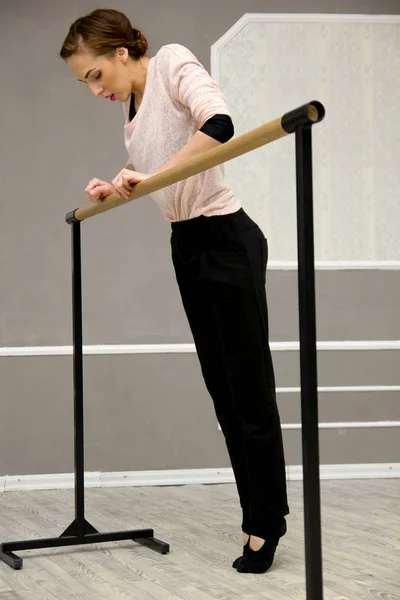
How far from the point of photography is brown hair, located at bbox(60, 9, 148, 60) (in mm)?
2094

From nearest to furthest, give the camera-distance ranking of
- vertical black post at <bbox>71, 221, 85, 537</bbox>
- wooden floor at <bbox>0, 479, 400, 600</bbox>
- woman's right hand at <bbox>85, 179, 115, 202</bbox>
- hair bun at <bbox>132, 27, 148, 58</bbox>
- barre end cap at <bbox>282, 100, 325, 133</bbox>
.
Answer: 1. barre end cap at <bbox>282, 100, 325, 133</bbox>
2. wooden floor at <bbox>0, 479, 400, 600</bbox>
3. hair bun at <bbox>132, 27, 148, 58</bbox>
4. woman's right hand at <bbox>85, 179, 115, 202</bbox>
5. vertical black post at <bbox>71, 221, 85, 537</bbox>

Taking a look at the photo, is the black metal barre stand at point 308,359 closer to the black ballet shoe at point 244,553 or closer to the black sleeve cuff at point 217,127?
the black sleeve cuff at point 217,127

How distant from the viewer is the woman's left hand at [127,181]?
6.71 ft

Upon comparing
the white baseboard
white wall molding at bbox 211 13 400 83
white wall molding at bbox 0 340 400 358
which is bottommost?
the white baseboard

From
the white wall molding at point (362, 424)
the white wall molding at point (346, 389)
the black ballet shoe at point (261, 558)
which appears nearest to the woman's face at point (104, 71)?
the black ballet shoe at point (261, 558)

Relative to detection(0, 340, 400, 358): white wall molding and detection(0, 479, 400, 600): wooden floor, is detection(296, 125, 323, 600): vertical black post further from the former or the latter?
Answer: detection(0, 340, 400, 358): white wall molding

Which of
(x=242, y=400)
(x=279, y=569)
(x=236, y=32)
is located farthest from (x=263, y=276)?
(x=236, y=32)

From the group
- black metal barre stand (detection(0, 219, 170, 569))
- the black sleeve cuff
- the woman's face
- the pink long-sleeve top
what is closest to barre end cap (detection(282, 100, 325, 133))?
the black sleeve cuff

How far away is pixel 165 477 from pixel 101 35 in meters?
2.11

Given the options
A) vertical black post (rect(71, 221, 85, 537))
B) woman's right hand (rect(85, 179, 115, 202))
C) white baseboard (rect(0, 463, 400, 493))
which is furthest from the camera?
white baseboard (rect(0, 463, 400, 493))

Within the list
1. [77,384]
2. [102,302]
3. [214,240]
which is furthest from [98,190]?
[102,302]

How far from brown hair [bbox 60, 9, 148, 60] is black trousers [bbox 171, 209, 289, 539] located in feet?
1.49

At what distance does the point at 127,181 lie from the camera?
2.06 meters

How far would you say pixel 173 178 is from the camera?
1.83 meters
